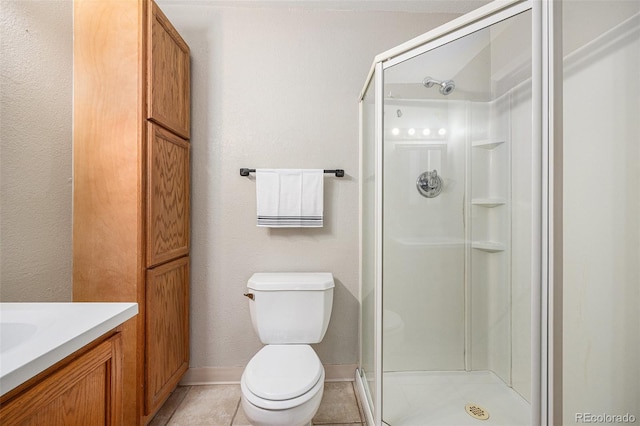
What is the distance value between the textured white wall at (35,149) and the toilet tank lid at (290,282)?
2.73 ft

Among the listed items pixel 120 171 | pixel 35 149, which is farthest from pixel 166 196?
pixel 35 149

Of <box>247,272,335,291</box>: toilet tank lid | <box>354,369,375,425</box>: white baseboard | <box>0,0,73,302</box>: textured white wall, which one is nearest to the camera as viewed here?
<box>0,0,73,302</box>: textured white wall

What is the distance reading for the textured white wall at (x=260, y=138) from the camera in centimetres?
179

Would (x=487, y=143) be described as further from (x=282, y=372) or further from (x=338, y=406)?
(x=338, y=406)

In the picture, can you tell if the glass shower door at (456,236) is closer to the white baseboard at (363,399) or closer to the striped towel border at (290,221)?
the white baseboard at (363,399)

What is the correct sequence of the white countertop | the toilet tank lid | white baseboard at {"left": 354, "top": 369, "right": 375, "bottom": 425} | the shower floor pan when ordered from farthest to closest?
the toilet tank lid < white baseboard at {"left": 354, "top": 369, "right": 375, "bottom": 425} < the shower floor pan < the white countertop

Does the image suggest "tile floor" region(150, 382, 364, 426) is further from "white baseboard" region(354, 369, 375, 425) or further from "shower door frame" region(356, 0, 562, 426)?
"shower door frame" region(356, 0, 562, 426)

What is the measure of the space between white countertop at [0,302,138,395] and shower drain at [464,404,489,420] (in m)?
1.52

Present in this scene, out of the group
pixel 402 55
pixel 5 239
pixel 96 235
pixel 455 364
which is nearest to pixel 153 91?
pixel 96 235

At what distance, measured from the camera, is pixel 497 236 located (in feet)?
3.93

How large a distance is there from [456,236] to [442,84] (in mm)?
688

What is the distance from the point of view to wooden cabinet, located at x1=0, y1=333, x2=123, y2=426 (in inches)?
20.2

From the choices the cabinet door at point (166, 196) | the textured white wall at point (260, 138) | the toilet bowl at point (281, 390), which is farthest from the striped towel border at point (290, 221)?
the toilet bowl at point (281, 390)

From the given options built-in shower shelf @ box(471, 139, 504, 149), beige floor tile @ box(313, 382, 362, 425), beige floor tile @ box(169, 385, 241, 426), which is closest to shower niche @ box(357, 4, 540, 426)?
built-in shower shelf @ box(471, 139, 504, 149)
